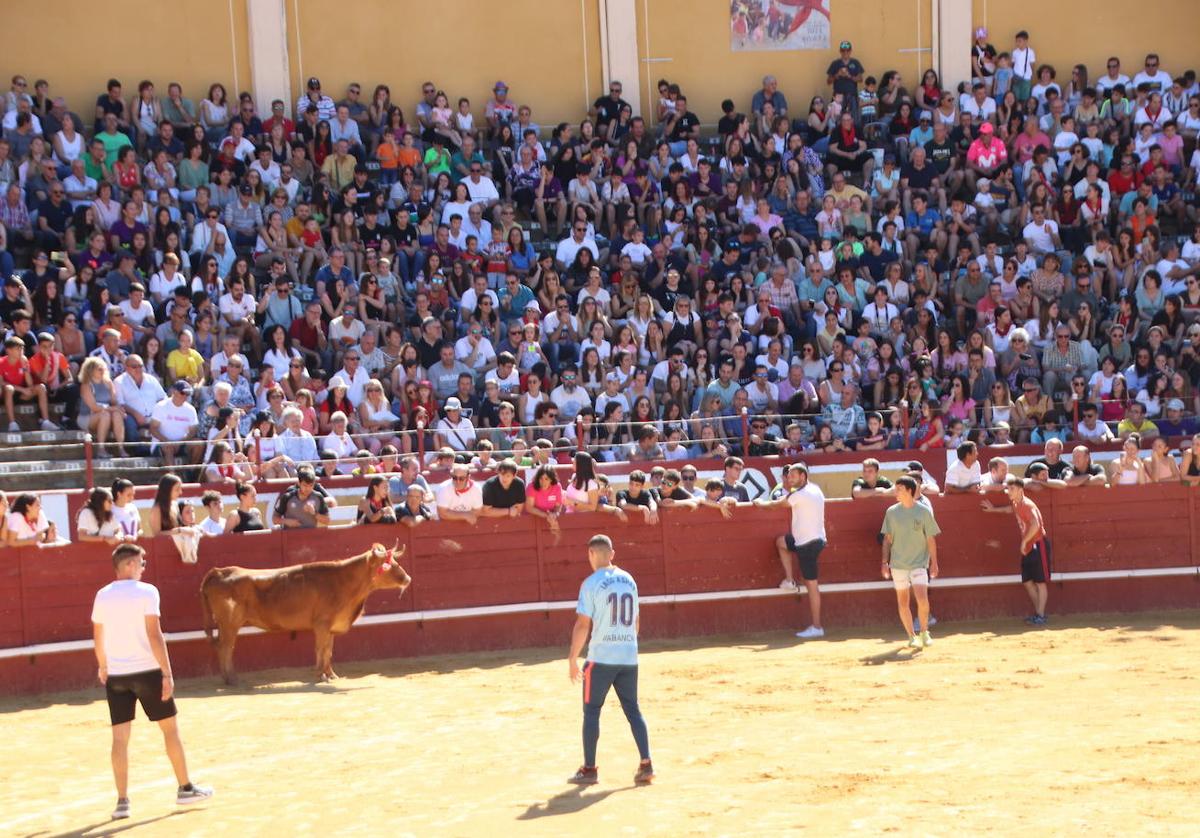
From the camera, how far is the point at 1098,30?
2378 centimetres

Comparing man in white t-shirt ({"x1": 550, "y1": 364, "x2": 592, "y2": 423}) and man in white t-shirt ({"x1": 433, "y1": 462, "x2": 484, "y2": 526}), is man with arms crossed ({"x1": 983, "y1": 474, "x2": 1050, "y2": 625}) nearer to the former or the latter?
man in white t-shirt ({"x1": 550, "y1": 364, "x2": 592, "y2": 423})

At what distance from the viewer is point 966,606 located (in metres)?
14.6

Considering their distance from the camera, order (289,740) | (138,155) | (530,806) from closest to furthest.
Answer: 1. (530,806)
2. (289,740)
3. (138,155)

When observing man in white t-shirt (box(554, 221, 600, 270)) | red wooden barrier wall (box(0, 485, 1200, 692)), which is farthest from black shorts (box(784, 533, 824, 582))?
man in white t-shirt (box(554, 221, 600, 270))

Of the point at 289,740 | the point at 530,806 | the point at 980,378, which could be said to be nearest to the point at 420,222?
the point at 980,378

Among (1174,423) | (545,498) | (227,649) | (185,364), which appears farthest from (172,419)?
(1174,423)

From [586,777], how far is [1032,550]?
6734 millimetres

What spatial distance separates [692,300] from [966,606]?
557 centimetres

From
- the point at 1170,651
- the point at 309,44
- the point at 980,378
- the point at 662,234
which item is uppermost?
the point at 309,44

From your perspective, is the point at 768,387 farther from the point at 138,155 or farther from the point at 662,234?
the point at 138,155

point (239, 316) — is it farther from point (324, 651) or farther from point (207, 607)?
point (324, 651)

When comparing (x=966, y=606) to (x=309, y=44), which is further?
(x=309, y=44)

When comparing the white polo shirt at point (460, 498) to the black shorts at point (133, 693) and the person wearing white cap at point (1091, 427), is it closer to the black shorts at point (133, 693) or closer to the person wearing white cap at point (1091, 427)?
the black shorts at point (133, 693)

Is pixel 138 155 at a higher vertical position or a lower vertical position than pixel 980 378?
higher
